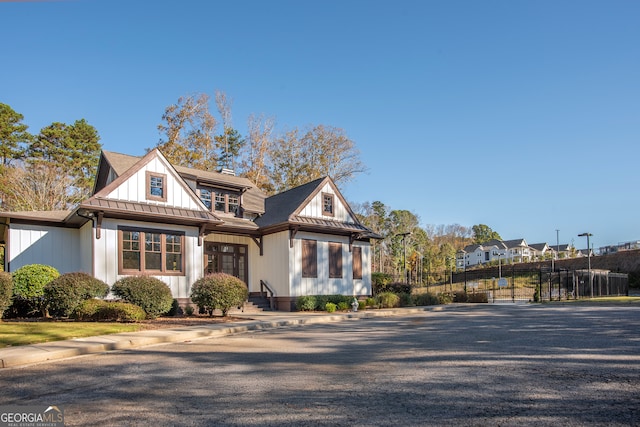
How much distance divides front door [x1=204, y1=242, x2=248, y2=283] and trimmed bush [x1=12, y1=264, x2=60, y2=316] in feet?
26.2

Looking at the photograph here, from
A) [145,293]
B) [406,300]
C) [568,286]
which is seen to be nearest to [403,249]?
[568,286]

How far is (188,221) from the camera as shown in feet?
73.3

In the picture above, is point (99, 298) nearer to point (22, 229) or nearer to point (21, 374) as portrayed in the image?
point (22, 229)

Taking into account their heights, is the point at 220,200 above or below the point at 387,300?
above

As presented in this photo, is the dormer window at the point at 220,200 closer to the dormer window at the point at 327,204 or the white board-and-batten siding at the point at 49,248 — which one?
the dormer window at the point at 327,204

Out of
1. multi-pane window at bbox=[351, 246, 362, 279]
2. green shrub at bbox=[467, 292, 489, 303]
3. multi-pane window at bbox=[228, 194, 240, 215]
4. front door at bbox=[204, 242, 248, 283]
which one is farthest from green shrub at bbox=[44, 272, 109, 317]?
green shrub at bbox=[467, 292, 489, 303]

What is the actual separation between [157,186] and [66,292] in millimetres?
6591

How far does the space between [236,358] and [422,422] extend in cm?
555

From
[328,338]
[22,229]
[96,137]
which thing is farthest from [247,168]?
[328,338]

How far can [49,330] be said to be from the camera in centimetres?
1406

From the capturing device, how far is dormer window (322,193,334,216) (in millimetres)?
27141

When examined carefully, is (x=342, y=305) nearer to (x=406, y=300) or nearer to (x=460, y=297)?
(x=406, y=300)

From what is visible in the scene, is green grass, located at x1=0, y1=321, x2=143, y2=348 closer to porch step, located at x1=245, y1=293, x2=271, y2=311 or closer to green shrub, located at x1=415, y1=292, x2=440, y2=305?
porch step, located at x1=245, y1=293, x2=271, y2=311

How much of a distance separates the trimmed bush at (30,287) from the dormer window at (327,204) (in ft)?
44.4
